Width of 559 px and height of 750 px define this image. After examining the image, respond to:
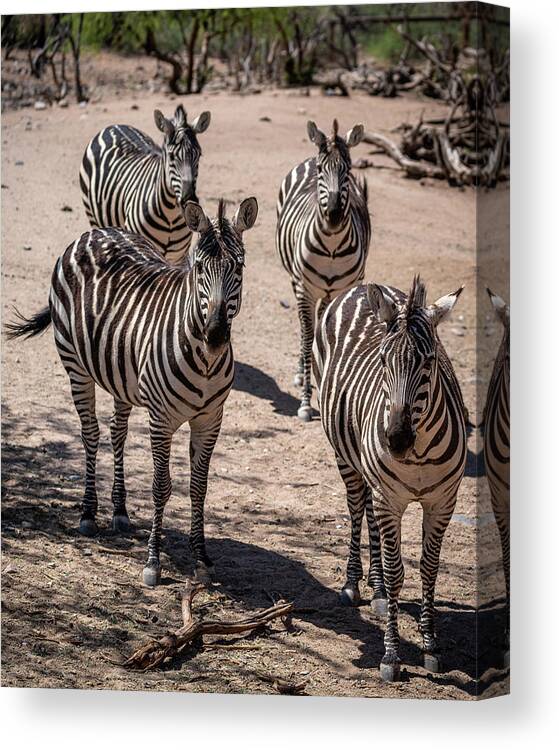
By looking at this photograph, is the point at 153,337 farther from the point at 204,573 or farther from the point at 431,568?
the point at 431,568

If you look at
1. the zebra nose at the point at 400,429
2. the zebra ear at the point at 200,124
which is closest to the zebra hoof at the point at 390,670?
the zebra nose at the point at 400,429

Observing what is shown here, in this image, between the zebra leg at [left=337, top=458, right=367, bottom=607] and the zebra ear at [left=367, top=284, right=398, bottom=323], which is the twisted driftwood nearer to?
the zebra leg at [left=337, top=458, right=367, bottom=607]

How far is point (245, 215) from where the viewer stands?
559cm

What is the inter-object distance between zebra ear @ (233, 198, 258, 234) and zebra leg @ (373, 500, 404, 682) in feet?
4.30

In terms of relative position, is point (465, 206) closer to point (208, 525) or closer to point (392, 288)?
point (392, 288)

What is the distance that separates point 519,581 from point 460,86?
8.25 ft

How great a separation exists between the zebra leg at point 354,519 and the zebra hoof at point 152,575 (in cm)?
88

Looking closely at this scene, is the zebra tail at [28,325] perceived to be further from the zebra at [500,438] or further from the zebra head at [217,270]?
the zebra at [500,438]

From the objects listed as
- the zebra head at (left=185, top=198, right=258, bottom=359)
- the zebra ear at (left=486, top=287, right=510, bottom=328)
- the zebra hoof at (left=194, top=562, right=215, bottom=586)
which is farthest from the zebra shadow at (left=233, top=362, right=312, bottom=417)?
the zebra ear at (left=486, top=287, right=510, bottom=328)

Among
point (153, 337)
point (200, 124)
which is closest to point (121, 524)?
point (153, 337)

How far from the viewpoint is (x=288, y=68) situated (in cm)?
685

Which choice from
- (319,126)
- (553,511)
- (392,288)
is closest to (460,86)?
(319,126)

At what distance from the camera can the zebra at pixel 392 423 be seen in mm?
4812

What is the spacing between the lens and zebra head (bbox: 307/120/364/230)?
6434 millimetres
